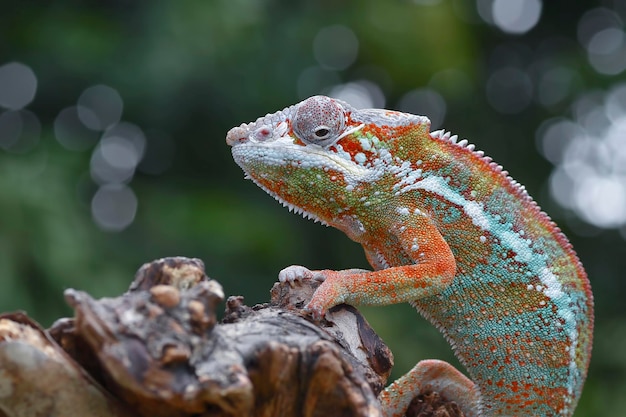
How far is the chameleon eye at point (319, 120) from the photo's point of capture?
2629 millimetres

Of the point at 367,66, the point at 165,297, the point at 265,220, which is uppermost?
the point at 367,66

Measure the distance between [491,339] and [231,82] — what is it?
15.2 feet

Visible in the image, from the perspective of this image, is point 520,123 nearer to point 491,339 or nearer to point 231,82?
point 231,82

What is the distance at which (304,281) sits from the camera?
254 centimetres

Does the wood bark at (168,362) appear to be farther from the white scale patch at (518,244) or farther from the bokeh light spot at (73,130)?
the bokeh light spot at (73,130)

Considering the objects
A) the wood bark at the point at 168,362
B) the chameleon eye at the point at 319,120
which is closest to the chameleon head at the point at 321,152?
the chameleon eye at the point at 319,120

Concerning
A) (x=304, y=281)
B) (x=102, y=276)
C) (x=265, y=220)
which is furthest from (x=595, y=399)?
(x=304, y=281)

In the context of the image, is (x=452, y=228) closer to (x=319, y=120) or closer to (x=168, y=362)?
(x=319, y=120)

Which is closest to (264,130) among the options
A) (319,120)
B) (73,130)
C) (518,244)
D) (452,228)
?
(319,120)

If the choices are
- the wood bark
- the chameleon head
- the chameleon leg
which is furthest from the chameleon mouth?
the chameleon leg

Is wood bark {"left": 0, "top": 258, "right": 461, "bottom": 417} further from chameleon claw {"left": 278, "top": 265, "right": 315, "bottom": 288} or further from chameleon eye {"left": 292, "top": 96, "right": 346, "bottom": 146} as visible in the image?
chameleon eye {"left": 292, "top": 96, "right": 346, "bottom": 146}

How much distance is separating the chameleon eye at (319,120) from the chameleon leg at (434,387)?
2.97 ft

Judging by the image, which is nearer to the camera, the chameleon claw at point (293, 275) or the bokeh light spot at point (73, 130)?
the chameleon claw at point (293, 275)

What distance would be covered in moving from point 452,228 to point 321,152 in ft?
1.75
